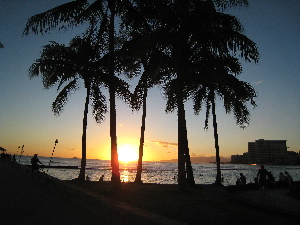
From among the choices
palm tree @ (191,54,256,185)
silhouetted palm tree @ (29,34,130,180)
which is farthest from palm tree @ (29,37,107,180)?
palm tree @ (191,54,256,185)

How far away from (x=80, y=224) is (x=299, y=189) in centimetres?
1392

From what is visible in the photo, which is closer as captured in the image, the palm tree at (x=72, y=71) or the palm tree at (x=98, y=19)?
the palm tree at (x=98, y=19)

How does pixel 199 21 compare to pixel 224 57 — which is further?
pixel 224 57

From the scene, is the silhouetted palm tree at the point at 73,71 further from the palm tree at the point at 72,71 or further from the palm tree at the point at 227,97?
the palm tree at the point at 227,97

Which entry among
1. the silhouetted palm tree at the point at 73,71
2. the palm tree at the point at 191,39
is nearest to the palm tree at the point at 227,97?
the palm tree at the point at 191,39


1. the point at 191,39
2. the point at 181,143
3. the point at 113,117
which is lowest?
the point at 181,143

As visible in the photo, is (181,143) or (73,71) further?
(73,71)

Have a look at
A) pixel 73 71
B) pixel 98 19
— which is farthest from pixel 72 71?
pixel 98 19

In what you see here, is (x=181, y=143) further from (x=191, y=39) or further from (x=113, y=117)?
(x=191, y=39)

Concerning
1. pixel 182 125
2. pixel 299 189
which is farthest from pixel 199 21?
pixel 299 189

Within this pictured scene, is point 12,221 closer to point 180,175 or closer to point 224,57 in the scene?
point 180,175

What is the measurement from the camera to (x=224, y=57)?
12281 mm

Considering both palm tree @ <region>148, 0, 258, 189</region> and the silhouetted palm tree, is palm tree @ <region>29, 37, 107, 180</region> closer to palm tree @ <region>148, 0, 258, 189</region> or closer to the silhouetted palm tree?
the silhouetted palm tree

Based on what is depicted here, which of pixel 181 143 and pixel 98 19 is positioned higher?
pixel 98 19
